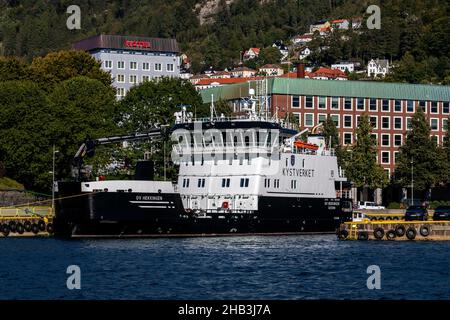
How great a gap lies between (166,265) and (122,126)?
58.5 m

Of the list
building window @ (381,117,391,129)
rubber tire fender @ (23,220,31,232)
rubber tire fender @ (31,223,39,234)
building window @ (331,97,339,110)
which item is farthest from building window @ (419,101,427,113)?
rubber tire fender @ (23,220,31,232)

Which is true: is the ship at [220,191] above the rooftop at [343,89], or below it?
below

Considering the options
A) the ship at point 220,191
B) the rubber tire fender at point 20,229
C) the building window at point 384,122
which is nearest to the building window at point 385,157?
the building window at point 384,122

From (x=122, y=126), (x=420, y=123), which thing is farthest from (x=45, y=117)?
(x=420, y=123)

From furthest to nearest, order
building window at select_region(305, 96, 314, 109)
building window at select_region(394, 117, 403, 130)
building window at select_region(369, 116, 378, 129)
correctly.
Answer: building window at select_region(394, 117, 403, 130)
building window at select_region(369, 116, 378, 129)
building window at select_region(305, 96, 314, 109)

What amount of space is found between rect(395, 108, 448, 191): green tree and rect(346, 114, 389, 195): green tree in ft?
12.4

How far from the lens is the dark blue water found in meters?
52.5

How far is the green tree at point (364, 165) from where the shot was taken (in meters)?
142

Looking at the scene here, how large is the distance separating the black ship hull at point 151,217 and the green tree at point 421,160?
2296 inches

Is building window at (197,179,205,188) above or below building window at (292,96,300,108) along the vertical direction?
below

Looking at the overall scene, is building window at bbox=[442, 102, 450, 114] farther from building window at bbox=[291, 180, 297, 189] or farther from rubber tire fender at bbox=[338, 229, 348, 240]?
A: rubber tire fender at bbox=[338, 229, 348, 240]

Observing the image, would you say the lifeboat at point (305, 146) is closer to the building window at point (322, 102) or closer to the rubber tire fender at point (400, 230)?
the rubber tire fender at point (400, 230)

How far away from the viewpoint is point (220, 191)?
89562 millimetres

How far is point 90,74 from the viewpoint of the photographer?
516 feet
